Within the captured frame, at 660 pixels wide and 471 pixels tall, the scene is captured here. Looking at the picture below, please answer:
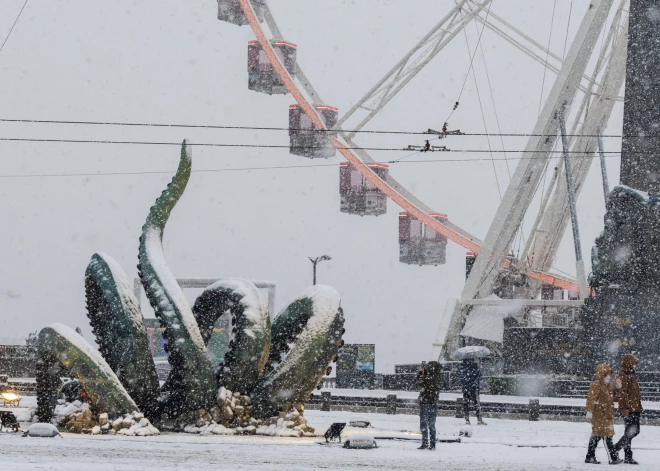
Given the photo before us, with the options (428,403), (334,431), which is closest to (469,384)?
(334,431)

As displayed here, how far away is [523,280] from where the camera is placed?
49.3m

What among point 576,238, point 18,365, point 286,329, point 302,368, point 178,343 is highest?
point 576,238

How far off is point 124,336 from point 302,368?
10.8 feet

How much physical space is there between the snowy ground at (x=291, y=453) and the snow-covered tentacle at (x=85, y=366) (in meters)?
0.78

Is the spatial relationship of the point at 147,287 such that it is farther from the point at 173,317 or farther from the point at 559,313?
the point at 559,313

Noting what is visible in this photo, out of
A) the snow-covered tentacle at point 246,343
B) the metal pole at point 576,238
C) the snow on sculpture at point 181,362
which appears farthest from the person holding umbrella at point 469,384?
the metal pole at point 576,238

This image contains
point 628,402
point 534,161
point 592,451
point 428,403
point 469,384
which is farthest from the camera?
point 534,161

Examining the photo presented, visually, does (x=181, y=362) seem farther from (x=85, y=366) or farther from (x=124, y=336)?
(x=85, y=366)

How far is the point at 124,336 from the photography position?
730 inches

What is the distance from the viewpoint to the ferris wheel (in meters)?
42.7

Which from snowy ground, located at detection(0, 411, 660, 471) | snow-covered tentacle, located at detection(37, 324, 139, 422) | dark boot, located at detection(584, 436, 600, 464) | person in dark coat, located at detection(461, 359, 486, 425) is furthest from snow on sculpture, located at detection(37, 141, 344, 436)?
dark boot, located at detection(584, 436, 600, 464)

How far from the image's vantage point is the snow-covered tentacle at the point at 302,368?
18.6 metres

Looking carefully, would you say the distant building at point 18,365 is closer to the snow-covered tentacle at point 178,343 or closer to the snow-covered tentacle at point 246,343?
the snow-covered tentacle at point 178,343

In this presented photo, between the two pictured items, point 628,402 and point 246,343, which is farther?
point 246,343
